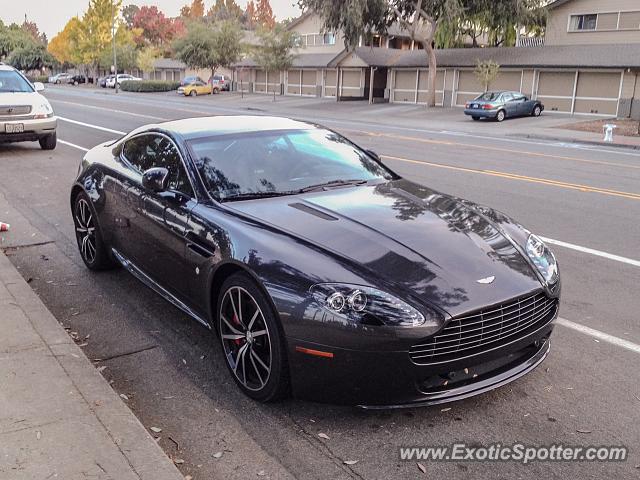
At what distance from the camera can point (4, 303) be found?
4.76 meters

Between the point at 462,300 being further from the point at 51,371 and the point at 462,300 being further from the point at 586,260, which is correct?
the point at 586,260

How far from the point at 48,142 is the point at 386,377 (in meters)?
13.1

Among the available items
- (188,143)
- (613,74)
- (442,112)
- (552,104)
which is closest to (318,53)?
(442,112)

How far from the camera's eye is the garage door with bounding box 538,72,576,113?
116 feet

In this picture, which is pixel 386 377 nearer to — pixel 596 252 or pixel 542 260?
pixel 542 260

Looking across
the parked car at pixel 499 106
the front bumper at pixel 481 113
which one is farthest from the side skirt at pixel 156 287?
the parked car at pixel 499 106

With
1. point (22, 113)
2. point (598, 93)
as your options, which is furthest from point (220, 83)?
point (22, 113)

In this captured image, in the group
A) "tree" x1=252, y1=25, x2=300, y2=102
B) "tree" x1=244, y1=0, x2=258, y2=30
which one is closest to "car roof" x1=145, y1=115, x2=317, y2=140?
"tree" x1=252, y1=25, x2=300, y2=102

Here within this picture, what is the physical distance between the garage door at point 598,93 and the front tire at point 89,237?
32557mm

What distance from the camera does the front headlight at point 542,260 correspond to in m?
3.69

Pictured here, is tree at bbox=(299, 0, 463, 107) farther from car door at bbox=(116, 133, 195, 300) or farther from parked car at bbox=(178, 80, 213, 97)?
car door at bbox=(116, 133, 195, 300)

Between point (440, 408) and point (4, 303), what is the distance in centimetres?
333

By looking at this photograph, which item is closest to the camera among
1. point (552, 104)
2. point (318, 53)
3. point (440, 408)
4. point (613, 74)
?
point (440, 408)

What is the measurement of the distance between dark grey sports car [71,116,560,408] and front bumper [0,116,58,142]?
9622 millimetres
